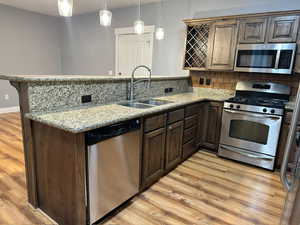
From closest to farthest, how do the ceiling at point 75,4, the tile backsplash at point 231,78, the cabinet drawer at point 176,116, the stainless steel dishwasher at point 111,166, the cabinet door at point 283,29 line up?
the stainless steel dishwasher at point 111,166
the cabinet drawer at point 176,116
the cabinet door at point 283,29
the tile backsplash at point 231,78
the ceiling at point 75,4

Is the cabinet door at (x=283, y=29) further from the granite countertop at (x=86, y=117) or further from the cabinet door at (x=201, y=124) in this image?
the granite countertop at (x=86, y=117)

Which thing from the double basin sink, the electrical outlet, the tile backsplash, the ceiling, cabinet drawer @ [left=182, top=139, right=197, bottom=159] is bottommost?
cabinet drawer @ [left=182, top=139, right=197, bottom=159]

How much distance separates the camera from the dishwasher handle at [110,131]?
1534 mm

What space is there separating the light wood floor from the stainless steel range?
205 mm

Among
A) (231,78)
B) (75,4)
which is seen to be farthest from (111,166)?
(75,4)

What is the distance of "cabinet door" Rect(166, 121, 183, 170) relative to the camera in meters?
2.58

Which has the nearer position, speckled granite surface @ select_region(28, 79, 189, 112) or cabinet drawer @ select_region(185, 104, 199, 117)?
speckled granite surface @ select_region(28, 79, 189, 112)

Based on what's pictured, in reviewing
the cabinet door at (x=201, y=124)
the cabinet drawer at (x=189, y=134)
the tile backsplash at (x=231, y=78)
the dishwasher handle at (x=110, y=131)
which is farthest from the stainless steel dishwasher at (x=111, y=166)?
the tile backsplash at (x=231, y=78)

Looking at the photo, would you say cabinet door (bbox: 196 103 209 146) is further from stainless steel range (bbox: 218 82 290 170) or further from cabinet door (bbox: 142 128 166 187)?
cabinet door (bbox: 142 128 166 187)

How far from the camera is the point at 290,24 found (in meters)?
2.78

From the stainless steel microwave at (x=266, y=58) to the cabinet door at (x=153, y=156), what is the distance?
1.80 metres

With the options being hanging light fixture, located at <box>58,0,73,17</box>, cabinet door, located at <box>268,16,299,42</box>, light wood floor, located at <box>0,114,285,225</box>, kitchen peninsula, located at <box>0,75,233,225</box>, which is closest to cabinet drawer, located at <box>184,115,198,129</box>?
kitchen peninsula, located at <box>0,75,233,225</box>

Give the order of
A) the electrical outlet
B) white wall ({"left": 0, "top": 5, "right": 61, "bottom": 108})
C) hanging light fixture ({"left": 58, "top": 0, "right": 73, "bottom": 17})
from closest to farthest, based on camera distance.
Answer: hanging light fixture ({"left": 58, "top": 0, "right": 73, "bottom": 17}) → the electrical outlet → white wall ({"left": 0, "top": 5, "right": 61, "bottom": 108})

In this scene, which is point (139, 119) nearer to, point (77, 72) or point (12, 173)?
point (12, 173)
